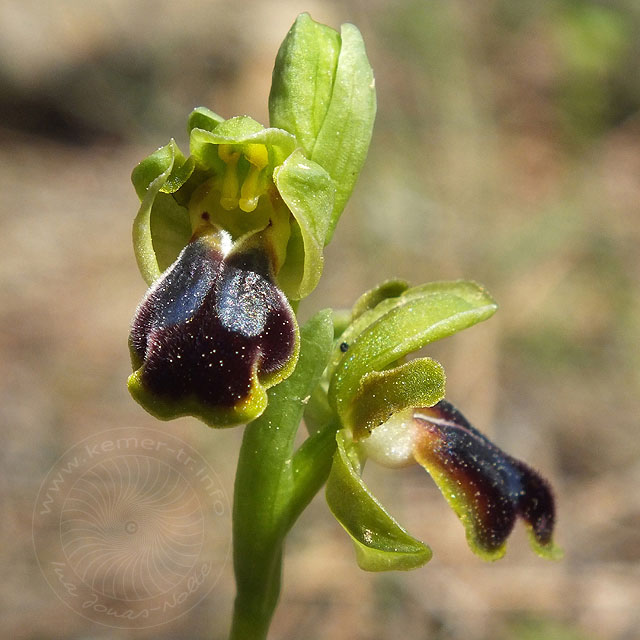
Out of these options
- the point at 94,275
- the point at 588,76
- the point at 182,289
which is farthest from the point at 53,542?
the point at 588,76

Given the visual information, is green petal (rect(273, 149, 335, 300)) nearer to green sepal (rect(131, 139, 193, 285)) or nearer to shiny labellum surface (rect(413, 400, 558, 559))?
green sepal (rect(131, 139, 193, 285))

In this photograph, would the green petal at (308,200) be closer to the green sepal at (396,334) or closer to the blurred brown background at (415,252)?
the green sepal at (396,334)

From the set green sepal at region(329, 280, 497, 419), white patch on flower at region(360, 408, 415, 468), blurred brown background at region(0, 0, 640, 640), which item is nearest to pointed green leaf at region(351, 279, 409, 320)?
green sepal at region(329, 280, 497, 419)

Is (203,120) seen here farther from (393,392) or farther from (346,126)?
(393,392)

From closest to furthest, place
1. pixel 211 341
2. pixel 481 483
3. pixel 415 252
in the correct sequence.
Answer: pixel 211 341
pixel 481 483
pixel 415 252

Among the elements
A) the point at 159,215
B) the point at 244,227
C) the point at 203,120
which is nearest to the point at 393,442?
the point at 244,227

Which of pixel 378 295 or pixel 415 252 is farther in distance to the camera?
pixel 415 252

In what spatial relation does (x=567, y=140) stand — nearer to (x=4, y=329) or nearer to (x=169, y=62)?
(x=169, y=62)
